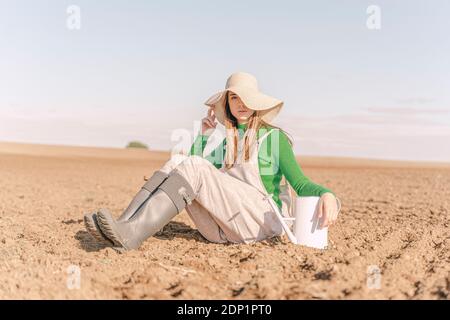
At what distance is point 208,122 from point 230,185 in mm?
626

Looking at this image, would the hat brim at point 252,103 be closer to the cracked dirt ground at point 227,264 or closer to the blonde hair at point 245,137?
the blonde hair at point 245,137

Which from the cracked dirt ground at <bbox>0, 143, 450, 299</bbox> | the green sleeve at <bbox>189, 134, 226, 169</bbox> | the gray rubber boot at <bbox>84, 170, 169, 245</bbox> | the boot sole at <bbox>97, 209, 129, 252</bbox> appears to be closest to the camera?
the cracked dirt ground at <bbox>0, 143, 450, 299</bbox>

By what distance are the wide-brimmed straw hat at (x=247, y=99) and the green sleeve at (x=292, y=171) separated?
24 centimetres

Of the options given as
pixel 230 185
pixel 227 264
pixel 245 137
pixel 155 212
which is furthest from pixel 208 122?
pixel 227 264

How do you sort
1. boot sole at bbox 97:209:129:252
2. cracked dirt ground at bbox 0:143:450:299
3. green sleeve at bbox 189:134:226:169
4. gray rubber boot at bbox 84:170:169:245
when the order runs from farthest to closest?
green sleeve at bbox 189:134:226:169
gray rubber boot at bbox 84:170:169:245
boot sole at bbox 97:209:129:252
cracked dirt ground at bbox 0:143:450:299

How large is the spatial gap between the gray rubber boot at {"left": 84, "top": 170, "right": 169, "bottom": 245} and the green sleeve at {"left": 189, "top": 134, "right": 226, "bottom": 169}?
0.51 m

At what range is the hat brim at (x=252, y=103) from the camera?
373 centimetres

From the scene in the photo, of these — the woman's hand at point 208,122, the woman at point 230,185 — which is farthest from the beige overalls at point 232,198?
the woman's hand at point 208,122

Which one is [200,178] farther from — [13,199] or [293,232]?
[13,199]

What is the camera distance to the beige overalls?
3.62 meters

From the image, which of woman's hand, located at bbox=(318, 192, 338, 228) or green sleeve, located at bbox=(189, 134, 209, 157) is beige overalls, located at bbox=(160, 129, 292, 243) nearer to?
green sleeve, located at bbox=(189, 134, 209, 157)

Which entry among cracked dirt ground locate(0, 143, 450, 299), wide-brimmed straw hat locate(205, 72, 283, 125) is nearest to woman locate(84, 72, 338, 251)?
wide-brimmed straw hat locate(205, 72, 283, 125)

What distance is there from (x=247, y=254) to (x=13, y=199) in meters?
5.31

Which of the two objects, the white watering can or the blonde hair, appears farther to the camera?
the blonde hair
